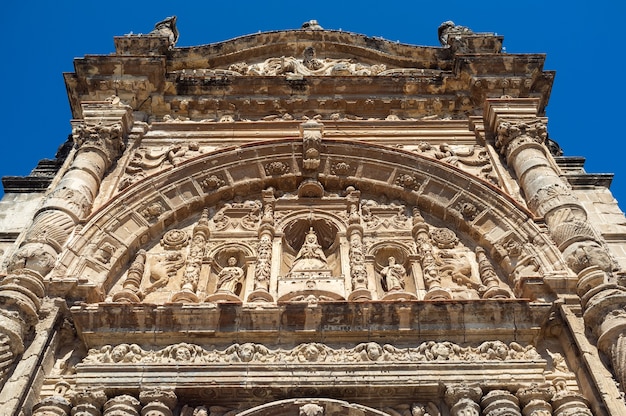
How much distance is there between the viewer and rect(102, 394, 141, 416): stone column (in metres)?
6.82

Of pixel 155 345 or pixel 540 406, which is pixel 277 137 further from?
pixel 540 406

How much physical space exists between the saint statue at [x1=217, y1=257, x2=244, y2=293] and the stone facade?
3cm

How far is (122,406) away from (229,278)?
2504 millimetres

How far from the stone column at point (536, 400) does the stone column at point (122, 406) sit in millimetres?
3671

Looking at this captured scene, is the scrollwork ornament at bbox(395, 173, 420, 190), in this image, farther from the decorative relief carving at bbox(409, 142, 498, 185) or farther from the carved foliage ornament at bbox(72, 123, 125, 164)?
the carved foliage ornament at bbox(72, 123, 125, 164)

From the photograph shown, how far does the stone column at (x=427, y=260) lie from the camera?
8.42m

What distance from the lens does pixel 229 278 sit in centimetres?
905

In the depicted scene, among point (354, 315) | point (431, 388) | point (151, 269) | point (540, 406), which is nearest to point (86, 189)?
point (151, 269)

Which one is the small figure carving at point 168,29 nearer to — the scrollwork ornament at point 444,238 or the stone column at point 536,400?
the scrollwork ornament at point 444,238

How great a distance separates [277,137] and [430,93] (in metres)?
2.83

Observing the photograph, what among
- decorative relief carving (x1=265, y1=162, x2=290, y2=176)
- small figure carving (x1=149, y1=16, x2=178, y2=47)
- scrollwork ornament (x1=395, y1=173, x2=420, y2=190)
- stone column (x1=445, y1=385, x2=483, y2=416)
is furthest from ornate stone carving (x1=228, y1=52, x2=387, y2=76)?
stone column (x1=445, y1=385, x2=483, y2=416)

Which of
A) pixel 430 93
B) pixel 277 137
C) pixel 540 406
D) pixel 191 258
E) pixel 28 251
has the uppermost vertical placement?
pixel 430 93

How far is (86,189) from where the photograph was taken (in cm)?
962

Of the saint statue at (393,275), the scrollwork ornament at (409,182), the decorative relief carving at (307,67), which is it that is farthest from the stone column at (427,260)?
the decorative relief carving at (307,67)
